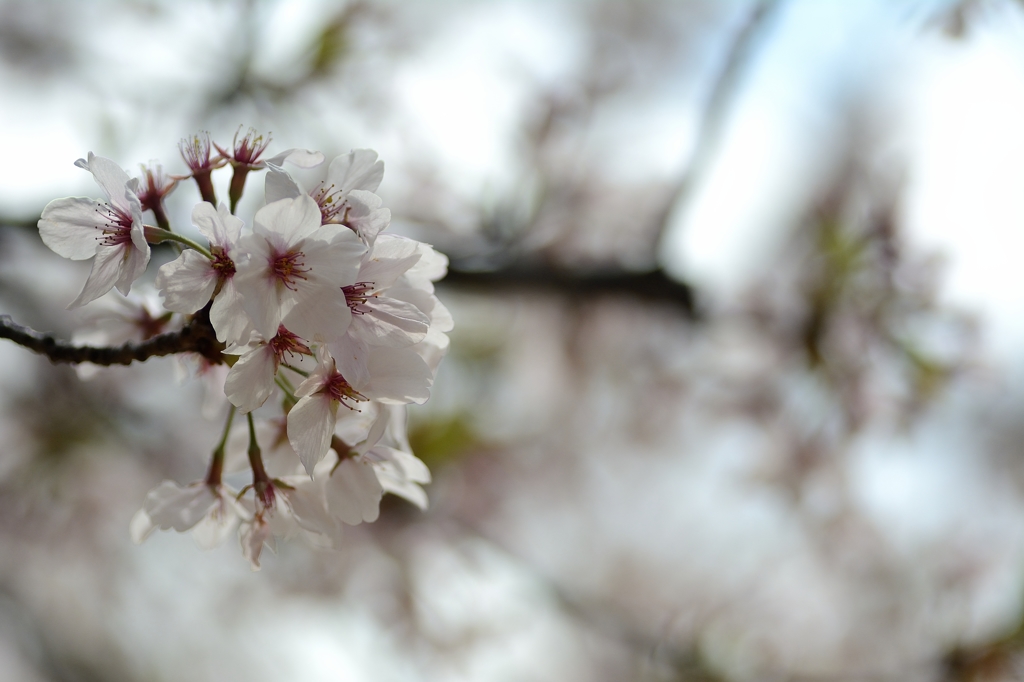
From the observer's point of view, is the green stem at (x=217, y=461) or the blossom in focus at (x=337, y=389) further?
the green stem at (x=217, y=461)

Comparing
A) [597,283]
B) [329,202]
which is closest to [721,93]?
[597,283]

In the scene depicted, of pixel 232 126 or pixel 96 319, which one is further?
pixel 232 126

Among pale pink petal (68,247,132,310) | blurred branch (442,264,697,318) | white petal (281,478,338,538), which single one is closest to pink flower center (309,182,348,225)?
pale pink petal (68,247,132,310)

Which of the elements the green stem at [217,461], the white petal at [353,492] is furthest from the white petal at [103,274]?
the white petal at [353,492]

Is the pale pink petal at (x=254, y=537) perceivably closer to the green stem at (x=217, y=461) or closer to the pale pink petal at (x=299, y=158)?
the green stem at (x=217, y=461)

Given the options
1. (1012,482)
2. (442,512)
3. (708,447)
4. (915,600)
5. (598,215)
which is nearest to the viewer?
(442,512)

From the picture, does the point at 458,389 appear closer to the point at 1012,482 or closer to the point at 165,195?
the point at 165,195

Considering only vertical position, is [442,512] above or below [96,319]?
below

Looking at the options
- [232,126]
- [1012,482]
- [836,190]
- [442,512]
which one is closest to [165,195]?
[232,126]
